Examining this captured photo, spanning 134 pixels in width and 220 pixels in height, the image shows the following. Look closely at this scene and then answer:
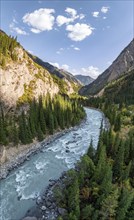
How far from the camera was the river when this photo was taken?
126 feet

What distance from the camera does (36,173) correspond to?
50.0 m

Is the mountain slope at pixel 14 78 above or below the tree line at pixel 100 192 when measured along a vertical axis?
above

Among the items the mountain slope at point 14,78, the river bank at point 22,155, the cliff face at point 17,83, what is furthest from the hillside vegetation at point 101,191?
the mountain slope at point 14,78

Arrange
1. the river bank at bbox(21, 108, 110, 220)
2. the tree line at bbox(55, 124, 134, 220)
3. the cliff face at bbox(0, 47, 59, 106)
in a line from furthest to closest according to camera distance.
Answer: the cliff face at bbox(0, 47, 59, 106)
the river bank at bbox(21, 108, 110, 220)
the tree line at bbox(55, 124, 134, 220)

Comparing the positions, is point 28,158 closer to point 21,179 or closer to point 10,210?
point 21,179

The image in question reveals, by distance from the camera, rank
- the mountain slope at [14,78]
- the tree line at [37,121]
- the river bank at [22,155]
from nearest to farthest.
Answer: the river bank at [22,155] < the tree line at [37,121] < the mountain slope at [14,78]

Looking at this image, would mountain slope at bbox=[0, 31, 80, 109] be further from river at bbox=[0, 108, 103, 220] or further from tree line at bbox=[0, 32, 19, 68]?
river at bbox=[0, 108, 103, 220]

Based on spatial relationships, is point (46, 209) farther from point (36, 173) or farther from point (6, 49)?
point (6, 49)

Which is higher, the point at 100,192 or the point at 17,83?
the point at 17,83

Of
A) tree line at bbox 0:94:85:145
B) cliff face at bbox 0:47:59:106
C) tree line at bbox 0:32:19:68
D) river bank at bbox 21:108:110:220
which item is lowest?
river bank at bbox 21:108:110:220

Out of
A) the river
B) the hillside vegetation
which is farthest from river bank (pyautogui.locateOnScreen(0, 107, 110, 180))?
the hillside vegetation

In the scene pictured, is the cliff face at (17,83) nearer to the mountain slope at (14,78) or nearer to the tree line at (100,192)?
the mountain slope at (14,78)

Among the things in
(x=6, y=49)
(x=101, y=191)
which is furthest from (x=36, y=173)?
(x=6, y=49)

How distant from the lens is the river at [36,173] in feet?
126
